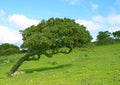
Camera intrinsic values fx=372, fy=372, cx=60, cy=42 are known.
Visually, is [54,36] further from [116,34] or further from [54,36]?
[116,34]

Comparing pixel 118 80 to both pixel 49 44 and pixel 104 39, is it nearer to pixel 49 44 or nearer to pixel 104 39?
pixel 49 44

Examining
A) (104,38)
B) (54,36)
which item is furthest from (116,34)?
(54,36)

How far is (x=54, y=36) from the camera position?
39.8m

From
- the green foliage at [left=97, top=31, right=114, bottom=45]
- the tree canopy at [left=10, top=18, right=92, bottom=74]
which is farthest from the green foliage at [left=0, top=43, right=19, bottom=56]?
the tree canopy at [left=10, top=18, right=92, bottom=74]

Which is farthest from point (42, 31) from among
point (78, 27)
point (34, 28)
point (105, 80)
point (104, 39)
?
point (104, 39)

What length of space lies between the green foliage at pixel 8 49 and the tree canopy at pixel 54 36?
134 feet

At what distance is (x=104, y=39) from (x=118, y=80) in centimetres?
5844

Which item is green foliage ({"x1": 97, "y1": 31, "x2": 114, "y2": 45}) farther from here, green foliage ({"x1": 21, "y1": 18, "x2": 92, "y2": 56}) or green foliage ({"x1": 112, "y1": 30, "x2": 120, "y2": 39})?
green foliage ({"x1": 21, "y1": 18, "x2": 92, "y2": 56})

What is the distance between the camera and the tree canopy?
3938cm

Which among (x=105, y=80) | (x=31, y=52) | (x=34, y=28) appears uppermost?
(x=34, y=28)

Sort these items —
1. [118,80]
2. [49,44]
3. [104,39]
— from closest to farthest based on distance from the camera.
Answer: [118,80] < [49,44] < [104,39]

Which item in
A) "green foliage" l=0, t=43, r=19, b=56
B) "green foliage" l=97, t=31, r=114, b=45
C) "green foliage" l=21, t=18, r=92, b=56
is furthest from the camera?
"green foliage" l=0, t=43, r=19, b=56

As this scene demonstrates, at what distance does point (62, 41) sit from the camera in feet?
132

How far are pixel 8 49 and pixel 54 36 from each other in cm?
4501
